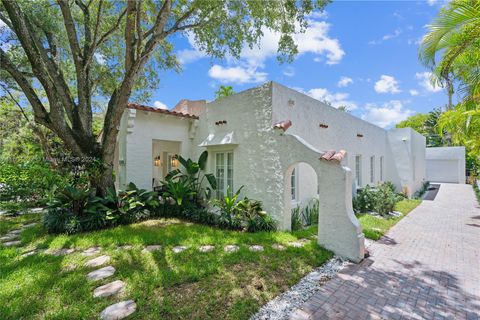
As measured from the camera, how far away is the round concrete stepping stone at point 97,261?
5273 millimetres

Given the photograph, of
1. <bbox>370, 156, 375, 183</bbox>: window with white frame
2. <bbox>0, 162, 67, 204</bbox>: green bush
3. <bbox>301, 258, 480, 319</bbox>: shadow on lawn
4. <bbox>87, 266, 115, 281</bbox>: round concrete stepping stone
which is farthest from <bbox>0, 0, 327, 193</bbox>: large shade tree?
<bbox>370, 156, 375, 183</bbox>: window with white frame

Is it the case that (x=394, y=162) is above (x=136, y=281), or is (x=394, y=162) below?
above

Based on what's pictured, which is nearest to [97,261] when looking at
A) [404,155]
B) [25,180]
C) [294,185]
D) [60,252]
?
[60,252]

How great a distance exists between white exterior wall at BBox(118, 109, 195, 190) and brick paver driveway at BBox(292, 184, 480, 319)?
27.9 feet

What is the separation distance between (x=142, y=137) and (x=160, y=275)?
6936 millimetres

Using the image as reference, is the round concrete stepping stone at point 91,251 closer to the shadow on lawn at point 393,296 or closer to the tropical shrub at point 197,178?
the tropical shrub at point 197,178

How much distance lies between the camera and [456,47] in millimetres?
6195

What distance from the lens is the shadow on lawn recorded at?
3949 millimetres

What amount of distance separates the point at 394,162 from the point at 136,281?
1970 cm

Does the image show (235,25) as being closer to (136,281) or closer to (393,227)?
(136,281)

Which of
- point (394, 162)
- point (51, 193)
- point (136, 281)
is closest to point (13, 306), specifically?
point (136, 281)

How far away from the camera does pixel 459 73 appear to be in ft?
23.2

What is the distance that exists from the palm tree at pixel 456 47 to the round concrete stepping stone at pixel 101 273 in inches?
382

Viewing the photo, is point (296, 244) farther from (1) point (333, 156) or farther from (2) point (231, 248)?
(1) point (333, 156)
